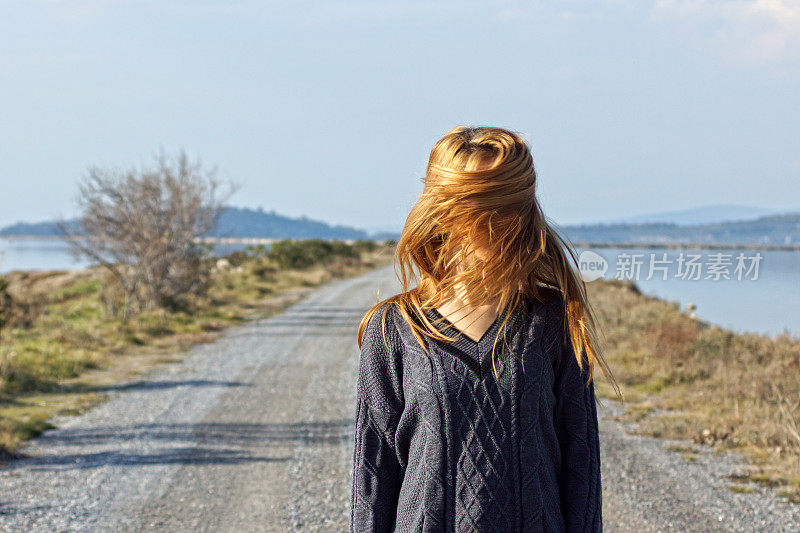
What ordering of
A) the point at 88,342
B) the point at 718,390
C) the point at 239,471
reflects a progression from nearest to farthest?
the point at 239,471
the point at 718,390
the point at 88,342

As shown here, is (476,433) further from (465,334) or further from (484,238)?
(484,238)

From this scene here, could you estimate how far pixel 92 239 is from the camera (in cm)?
1531

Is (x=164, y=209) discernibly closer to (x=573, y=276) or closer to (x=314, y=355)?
(x=314, y=355)

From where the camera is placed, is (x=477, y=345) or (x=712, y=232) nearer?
(x=477, y=345)

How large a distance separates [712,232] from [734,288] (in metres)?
3.06

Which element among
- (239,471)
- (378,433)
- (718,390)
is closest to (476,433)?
(378,433)

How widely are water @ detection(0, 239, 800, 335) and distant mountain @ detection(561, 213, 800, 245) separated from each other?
552mm

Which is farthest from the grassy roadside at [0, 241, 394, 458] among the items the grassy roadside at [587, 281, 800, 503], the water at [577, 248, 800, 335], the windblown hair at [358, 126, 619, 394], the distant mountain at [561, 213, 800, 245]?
the distant mountain at [561, 213, 800, 245]

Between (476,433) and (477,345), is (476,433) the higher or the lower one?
the lower one

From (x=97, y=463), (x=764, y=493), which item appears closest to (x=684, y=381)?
(x=764, y=493)

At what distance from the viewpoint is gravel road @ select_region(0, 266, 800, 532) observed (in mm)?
4652

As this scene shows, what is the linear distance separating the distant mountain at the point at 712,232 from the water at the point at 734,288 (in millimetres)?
564

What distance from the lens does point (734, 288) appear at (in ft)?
86.7

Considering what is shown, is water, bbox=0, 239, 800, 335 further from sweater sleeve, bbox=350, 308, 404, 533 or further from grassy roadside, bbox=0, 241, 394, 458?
sweater sleeve, bbox=350, 308, 404, 533
